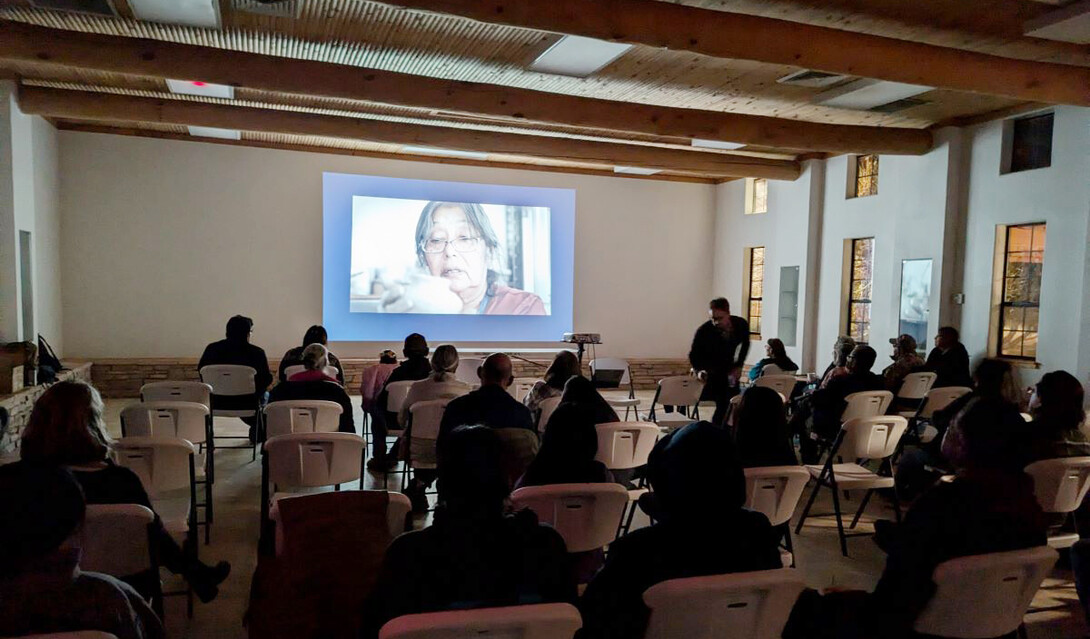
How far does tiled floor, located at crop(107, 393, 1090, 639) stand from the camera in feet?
9.75

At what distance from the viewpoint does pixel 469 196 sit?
10.5 meters

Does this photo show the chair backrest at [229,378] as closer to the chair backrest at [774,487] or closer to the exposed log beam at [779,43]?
the exposed log beam at [779,43]

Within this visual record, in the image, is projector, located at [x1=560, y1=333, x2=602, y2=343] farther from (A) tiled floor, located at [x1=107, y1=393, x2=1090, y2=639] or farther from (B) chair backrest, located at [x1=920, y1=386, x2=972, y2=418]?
(B) chair backrest, located at [x1=920, y1=386, x2=972, y2=418]

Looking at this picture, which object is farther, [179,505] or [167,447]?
[179,505]

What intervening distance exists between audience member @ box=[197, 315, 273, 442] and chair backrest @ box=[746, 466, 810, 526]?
4118mm

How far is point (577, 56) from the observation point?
570 centimetres

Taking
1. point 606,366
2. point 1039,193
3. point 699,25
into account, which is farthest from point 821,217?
point 699,25

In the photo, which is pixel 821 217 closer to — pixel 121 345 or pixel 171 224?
pixel 171 224

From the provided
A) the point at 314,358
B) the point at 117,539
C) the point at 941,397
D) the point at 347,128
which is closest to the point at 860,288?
the point at 941,397

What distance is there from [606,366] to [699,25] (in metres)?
4.19

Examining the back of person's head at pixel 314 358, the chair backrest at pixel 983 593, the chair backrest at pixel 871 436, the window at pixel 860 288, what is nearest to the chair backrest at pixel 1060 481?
the chair backrest at pixel 871 436

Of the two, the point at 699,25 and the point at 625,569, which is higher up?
the point at 699,25

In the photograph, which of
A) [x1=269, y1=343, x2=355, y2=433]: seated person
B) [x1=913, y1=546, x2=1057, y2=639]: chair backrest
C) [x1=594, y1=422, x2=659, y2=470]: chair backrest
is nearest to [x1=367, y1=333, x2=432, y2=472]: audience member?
[x1=269, y1=343, x2=355, y2=433]: seated person

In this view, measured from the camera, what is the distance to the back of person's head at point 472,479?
168cm
